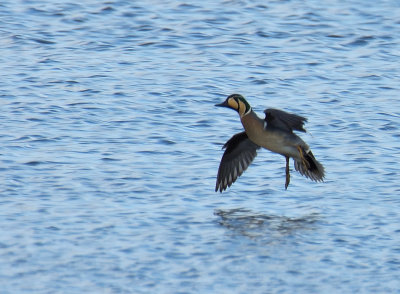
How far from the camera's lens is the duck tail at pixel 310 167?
12.5 m

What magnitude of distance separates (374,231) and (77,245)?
9.55 ft

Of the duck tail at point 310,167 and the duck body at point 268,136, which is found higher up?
the duck body at point 268,136

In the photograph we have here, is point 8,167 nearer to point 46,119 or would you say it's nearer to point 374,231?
point 46,119

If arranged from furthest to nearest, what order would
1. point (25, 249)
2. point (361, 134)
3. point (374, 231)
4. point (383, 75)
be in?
1. point (383, 75)
2. point (361, 134)
3. point (374, 231)
4. point (25, 249)

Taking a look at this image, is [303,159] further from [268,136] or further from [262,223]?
[262,223]

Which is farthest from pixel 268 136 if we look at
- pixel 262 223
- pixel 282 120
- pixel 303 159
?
pixel 262 223

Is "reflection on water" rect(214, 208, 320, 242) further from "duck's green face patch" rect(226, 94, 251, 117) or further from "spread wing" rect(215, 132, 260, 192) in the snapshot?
"duck's green face patch" rect(226, 94, 251, 117)

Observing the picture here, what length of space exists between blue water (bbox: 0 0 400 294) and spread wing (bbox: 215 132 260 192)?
0.54ft

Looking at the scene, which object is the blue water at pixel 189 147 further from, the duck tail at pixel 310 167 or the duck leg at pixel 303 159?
the duck leg at pixel 303 159

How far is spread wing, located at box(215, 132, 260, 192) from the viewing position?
12.4 meters

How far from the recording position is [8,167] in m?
12.9

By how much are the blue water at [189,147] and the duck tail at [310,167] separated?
0.16m

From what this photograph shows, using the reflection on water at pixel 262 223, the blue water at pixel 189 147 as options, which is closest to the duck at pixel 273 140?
the blue water at pixel 189 147

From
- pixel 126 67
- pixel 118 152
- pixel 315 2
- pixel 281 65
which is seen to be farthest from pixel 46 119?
pixel 315 2
